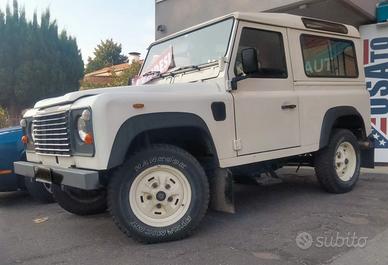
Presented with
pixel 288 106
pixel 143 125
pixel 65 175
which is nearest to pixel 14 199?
pixel 65 175

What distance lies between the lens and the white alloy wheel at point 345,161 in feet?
20.1

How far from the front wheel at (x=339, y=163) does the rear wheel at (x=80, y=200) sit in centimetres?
283

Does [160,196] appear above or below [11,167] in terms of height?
below

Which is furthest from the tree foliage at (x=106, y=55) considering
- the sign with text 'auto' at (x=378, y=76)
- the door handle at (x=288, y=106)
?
the door handle at (x=288, y=106)

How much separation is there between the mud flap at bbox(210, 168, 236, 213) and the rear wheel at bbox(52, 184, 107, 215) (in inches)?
52.6

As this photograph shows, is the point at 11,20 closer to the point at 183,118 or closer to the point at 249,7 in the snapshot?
the point at 249,7

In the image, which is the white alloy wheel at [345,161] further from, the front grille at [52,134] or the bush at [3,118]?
the bush at [3,118]

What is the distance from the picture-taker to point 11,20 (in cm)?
1706

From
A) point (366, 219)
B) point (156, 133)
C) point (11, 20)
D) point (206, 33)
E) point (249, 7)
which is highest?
point (11, 20)

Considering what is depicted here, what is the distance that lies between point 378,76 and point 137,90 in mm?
6167

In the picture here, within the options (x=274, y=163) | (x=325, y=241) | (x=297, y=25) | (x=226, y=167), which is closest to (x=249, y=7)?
(x=297, y=25)

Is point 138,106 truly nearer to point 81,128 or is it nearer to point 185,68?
point 81,128

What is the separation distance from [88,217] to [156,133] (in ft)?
5.56

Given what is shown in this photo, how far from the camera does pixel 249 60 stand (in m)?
4.66
